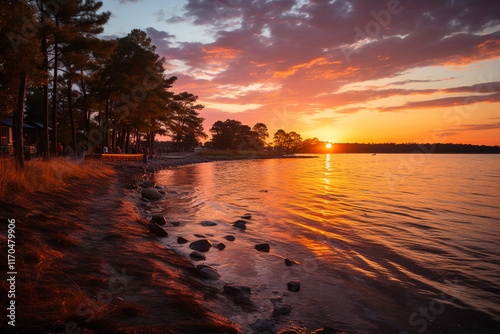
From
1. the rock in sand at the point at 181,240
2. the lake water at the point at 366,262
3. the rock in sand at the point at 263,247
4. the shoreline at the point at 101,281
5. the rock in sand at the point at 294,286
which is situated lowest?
the lake water at the point at 366,262

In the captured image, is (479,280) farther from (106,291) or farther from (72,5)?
(72,5)

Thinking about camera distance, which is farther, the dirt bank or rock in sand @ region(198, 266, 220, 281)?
rock in sand @ region(198, 266, 220, 281)

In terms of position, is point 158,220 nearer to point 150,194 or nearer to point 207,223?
point 207,223

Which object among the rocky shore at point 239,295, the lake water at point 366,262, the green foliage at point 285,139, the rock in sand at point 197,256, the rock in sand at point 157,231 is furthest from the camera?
the green foliage at point 285,139

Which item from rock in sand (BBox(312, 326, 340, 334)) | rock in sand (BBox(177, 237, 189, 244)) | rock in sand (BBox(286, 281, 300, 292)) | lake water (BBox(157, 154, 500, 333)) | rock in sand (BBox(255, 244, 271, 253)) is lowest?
lake water (BBox(157, 154, 500, 333))

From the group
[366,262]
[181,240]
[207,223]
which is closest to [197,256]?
[181,240]

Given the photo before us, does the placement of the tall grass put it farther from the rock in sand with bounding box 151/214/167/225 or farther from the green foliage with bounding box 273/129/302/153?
the green foliage with bounding box 273/129/302/153

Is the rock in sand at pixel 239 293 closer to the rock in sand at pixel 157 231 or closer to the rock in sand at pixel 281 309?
the rock in sand at pixel 281 309

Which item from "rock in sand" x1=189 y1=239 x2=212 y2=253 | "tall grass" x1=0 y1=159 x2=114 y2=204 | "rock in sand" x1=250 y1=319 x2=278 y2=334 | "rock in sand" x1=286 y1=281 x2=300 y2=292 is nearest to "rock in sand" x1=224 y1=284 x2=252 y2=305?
"rock in sand" x1=250 y1=319 x2=278 y2=334

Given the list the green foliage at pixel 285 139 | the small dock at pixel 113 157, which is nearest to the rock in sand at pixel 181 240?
the small dock at pixel 113 157

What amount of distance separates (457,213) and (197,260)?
49.2 feet

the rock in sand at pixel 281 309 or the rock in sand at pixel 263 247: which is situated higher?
the rock in sand at pixel 281 309

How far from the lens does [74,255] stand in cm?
546

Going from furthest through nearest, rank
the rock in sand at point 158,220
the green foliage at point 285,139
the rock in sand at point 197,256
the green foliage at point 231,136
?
the green foliage at point 285,139, the green foliage at point 231,136, the rock in sand at point 158,220, the rock in sand at point 197,256
